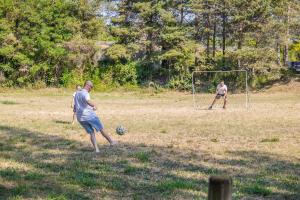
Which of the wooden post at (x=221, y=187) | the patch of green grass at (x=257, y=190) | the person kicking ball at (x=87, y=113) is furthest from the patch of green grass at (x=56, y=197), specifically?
the person kicking ball at (x=87, y=113)

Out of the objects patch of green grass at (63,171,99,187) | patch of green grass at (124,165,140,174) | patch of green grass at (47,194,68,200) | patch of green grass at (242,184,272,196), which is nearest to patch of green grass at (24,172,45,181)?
patch of green grass at (63,171,99,187)

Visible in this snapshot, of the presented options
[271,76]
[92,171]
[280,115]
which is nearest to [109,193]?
[92,171]

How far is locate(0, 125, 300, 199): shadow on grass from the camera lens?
7352 mm

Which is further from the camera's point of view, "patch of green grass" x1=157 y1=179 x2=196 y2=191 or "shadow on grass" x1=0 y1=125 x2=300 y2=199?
"patch of green grass" x1=157 y1=179 x2=196 y2=191

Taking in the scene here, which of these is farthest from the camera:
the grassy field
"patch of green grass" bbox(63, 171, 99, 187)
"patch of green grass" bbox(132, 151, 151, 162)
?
"patch of green grass" bbox(132, 151, 151, 162)

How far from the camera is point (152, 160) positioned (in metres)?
10.2

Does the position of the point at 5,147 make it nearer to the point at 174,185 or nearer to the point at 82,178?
the point at 82,178

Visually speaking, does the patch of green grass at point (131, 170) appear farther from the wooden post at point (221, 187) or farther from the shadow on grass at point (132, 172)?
the wooden post at point (221, 187)

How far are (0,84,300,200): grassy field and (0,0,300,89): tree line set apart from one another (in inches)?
955

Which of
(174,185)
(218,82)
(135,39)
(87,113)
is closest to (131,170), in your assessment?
(174,185)

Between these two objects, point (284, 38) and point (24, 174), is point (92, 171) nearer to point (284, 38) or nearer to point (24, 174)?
point (24, 174)

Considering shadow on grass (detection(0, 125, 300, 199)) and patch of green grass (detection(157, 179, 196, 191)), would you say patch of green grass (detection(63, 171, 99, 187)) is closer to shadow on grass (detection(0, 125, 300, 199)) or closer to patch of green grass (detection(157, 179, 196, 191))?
shadow on grass (detection(0, 125, 300, 199))

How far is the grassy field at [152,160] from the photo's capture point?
7488 millimetres

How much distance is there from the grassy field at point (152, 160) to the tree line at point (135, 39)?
79.6 feet
